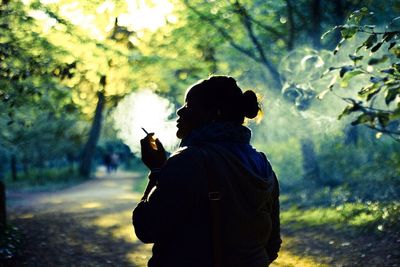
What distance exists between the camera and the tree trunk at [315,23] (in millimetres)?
10884

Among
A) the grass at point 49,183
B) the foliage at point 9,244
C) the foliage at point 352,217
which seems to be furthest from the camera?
the grass at point 49,183

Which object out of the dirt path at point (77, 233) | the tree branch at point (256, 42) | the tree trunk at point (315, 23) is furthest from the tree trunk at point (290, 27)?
the dirt path at point (77, 233)

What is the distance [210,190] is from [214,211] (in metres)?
0.09

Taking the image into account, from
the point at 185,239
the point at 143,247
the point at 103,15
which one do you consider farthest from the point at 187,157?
the point at 143,247

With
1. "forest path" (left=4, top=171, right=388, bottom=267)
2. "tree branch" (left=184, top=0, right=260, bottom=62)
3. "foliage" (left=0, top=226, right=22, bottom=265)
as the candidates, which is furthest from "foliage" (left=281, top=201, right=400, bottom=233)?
"foliage" (left=0, top=226, right=22, bottom=265)

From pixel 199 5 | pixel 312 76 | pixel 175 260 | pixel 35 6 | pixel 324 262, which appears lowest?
pixel 324 262

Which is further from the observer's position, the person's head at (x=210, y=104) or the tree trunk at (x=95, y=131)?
the tree trunk at (x=95, y=131)

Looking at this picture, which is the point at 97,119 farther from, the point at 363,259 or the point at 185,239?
the point at 185,239

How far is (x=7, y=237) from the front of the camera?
8062 millimetres

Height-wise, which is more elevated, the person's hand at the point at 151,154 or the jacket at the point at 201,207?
the person's hand at the point at 151,154

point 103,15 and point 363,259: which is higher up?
point 103,15

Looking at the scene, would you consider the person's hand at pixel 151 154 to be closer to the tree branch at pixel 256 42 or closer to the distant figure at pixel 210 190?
the distant figure at pixel 210 190

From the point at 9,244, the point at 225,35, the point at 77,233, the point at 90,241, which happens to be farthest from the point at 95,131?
the point at 9,244

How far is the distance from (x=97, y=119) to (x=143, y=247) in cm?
1944
